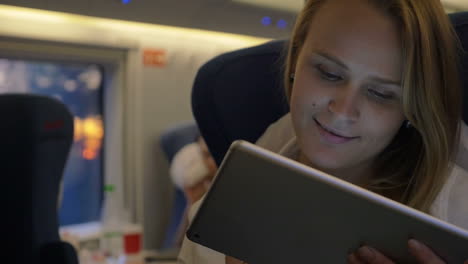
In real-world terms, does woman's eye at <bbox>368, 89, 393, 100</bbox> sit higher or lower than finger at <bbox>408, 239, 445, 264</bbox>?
higher

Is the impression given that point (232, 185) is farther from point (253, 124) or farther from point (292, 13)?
point (292, 13)

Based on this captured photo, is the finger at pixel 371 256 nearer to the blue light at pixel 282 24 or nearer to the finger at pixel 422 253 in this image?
the finger at pixel 422 253

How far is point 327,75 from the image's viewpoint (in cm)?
99

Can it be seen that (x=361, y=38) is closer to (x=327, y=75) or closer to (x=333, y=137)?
(x=327, y=75)

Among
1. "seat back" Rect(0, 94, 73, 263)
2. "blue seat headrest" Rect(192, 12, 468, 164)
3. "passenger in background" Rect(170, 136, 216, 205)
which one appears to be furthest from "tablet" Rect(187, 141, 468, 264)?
"passenger in background" Rect(170, 136, 216, 205)

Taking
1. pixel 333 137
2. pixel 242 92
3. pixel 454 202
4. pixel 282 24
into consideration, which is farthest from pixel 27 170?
pixel 282 24

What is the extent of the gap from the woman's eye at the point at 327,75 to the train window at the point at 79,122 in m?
1.59

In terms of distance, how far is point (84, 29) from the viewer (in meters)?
2.12

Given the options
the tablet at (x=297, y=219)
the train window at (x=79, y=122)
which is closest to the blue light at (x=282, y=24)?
the train window at (x=79, y=122)

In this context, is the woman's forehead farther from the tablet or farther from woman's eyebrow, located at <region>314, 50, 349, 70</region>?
the tablet

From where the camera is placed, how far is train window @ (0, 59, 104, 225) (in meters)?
2.25

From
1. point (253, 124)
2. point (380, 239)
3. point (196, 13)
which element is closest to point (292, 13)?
point (196, 13)

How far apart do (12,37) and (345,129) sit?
1.56m

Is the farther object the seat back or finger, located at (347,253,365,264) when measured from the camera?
the seat back
